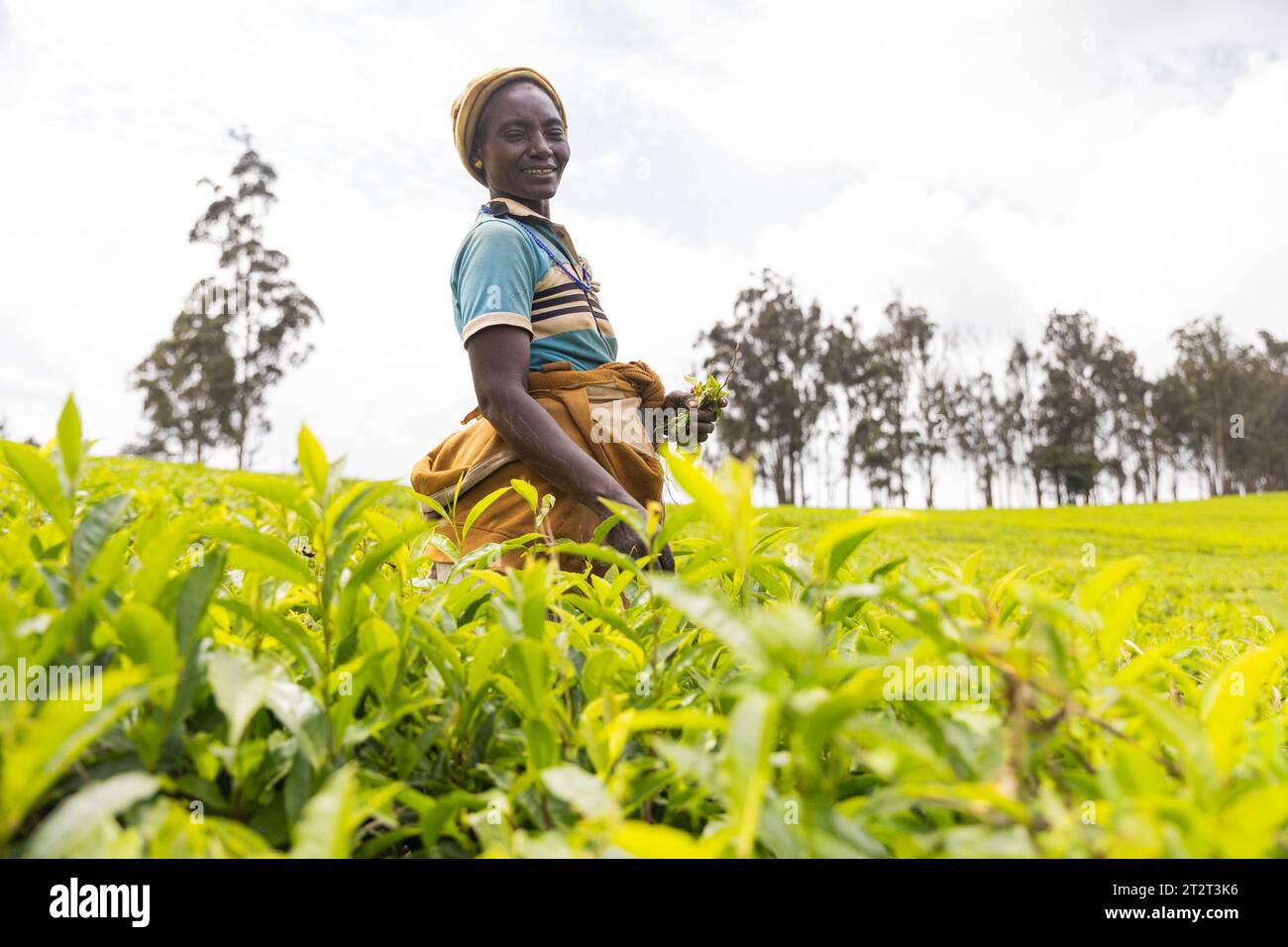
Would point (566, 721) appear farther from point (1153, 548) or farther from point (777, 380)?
point (777, 380)

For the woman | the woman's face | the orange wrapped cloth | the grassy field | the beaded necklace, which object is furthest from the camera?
the grassy field

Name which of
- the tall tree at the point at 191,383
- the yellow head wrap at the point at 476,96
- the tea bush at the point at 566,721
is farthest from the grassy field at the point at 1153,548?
the tall tree at the point at 191,383

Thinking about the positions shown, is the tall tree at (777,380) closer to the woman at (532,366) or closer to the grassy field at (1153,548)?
the grassy field at (1153,548)

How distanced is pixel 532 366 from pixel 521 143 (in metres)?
0.71

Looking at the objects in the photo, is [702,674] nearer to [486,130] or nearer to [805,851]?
[805,851]

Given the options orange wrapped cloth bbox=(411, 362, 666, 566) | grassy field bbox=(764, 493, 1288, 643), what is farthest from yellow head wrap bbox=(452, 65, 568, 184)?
grassy field bbox=(764, 493, 1288, 643)

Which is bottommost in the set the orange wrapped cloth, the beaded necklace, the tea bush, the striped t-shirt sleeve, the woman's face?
the tea bush

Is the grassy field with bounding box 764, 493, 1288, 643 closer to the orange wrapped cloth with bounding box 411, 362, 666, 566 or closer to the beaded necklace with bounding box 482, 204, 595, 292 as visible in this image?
the orange wrapped cloth with bounding box 411, 362, 666, 566

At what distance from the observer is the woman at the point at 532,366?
1.84m

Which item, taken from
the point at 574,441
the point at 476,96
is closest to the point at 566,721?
the point at 574,441

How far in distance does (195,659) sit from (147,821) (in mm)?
174

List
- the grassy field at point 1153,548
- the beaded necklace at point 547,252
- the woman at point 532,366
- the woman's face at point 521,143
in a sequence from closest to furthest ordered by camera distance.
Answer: the woman at point 532,366 < the beaded necklace at point 547,252 < the woman's face at point 521,143 < the grassy field at point 1153,548

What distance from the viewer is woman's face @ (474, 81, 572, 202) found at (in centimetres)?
233

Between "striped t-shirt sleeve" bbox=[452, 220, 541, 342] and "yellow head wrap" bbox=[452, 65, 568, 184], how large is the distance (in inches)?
21.3
